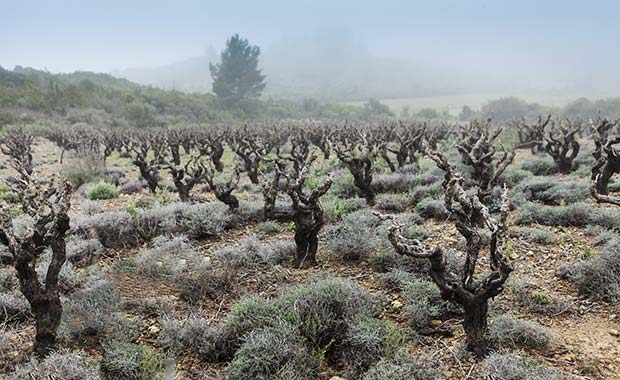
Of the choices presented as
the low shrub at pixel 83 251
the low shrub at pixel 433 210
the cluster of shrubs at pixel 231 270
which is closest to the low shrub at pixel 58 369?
the cluster of shrubs at pixel 231 270

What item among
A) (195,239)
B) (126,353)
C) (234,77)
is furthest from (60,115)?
(126,353)

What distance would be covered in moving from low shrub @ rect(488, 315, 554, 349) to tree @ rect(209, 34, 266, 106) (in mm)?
74029

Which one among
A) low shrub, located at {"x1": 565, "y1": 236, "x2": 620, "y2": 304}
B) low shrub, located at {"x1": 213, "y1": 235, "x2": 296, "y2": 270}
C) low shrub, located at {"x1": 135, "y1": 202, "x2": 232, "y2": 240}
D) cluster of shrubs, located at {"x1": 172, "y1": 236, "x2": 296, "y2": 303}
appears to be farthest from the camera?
low shrub, located at {"x1": 135, "y1": 202, "x2": 232, "y2": 240}

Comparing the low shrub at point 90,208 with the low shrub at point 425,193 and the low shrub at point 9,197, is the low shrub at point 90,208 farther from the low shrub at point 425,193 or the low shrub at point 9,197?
the low shrub at point 425,193

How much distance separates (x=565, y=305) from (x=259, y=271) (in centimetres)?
374

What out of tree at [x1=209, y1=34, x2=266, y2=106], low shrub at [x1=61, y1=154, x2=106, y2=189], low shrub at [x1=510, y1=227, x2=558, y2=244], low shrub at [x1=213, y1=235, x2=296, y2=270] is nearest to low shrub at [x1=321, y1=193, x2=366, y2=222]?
low shrub at [x1=213, y1=235, x2=296, y2=270]

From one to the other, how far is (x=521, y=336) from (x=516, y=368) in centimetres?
68

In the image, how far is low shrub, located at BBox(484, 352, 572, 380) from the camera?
3.20 metres

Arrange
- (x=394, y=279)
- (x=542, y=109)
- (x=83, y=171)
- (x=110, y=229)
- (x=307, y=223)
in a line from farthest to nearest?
(x=542, y=109)
(x=83, y=171)
(x=110, y=229)
(x=307, y=223)
(x=394, y=279)

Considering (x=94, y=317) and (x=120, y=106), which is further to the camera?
(x=120, y=106)

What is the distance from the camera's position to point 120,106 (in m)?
57.2

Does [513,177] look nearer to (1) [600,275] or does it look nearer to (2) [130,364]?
(1) [600,275]

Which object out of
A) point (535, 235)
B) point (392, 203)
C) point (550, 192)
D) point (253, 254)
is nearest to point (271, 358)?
point (253, 254)

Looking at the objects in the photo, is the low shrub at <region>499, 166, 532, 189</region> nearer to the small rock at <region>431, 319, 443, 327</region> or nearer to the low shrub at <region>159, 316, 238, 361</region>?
the small rock at <region>431, 319, 443, 327</region>
